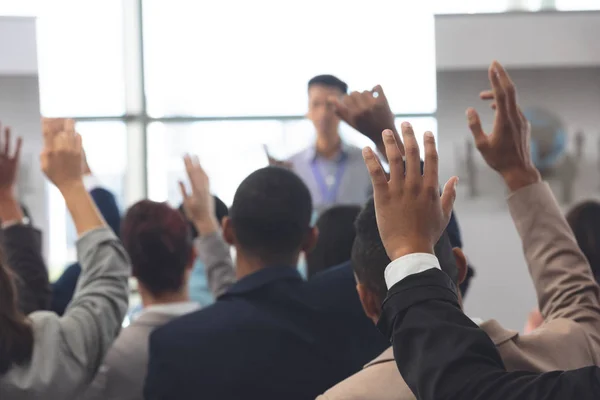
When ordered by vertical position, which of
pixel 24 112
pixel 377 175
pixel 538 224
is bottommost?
pixel 538 224

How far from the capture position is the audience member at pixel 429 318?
2.59 feet

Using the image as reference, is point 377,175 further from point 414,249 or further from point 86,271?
point 86,271

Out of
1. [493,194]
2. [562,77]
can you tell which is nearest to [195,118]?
[493,194]

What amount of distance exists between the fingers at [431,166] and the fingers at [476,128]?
0.42m

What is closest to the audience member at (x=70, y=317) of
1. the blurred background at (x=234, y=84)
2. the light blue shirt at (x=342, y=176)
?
the light blue shirt at (x=342, y=176)

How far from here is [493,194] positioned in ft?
13.0

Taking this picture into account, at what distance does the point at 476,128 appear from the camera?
1324 millimetres

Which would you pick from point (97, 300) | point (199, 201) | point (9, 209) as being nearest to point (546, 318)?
point (97, 300)

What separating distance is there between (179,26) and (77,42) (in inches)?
25.0

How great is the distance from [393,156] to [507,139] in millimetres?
546

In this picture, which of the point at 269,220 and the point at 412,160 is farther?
the point at 269,220

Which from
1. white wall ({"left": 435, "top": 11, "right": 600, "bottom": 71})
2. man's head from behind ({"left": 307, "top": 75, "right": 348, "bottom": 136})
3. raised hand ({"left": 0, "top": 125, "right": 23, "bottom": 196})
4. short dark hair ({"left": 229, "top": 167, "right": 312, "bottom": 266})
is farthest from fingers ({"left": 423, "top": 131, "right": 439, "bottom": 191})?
white wall ({"left": 435, "top": 11, "right": 600, "bottom": 71})

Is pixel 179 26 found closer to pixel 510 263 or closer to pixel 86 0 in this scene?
pixel 86 0

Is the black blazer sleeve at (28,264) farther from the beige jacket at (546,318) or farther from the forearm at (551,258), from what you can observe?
the forearm at (551,258)
